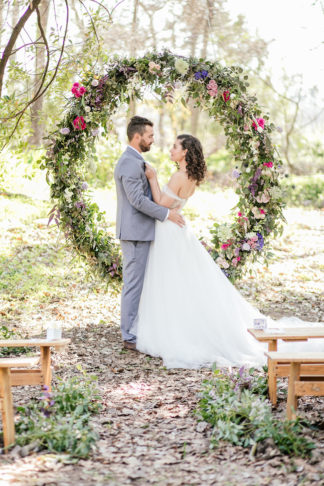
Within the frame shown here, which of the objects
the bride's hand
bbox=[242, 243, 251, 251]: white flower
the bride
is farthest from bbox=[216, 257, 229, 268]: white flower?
the bride's hand

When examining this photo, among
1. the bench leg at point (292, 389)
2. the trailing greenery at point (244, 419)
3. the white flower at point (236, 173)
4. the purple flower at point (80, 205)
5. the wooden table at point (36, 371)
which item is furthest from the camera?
the purple flower at point (80, 205)

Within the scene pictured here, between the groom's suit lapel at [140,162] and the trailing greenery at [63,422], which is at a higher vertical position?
the groom's suit lapel at [140,162]

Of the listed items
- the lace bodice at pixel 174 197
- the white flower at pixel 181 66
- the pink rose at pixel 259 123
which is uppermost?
the white flower at pixel 181 66

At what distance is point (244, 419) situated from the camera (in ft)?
12.6

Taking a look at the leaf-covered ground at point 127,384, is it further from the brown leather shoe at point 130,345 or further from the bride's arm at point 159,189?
the bride's arm at point 159,189

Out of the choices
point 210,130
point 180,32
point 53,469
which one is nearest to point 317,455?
point 53,469

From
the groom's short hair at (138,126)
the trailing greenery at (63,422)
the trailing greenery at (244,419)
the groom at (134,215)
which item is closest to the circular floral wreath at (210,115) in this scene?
the groom's short hair at (138,126)

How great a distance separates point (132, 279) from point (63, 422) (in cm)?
238

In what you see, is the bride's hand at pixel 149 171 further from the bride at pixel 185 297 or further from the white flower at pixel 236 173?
the white flower at pixel 236 173

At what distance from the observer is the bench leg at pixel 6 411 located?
3.47m

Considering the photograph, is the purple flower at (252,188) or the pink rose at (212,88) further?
the purple flower at (252,188)

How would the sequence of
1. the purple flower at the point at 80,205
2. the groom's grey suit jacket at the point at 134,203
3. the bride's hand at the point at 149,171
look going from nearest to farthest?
the groom's grey suit jacket at the point at 134,203
the bride's hand at the point at 149,171
the purple flower at the point at 80,205

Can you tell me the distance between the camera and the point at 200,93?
6.25 metres

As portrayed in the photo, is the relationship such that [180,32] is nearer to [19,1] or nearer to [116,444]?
[19,1]
